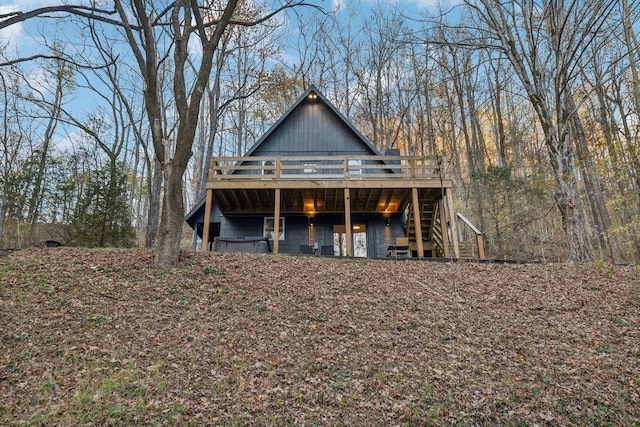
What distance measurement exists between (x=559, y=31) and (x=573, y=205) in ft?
13.7

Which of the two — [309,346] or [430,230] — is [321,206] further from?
[309,346]

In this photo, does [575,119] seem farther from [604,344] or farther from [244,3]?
[244,3]

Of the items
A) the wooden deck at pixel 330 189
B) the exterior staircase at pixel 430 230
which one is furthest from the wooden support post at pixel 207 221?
the exterior staircase at pixel 430 230

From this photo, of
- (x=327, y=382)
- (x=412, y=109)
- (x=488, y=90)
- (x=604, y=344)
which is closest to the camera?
(x=327, y=382)

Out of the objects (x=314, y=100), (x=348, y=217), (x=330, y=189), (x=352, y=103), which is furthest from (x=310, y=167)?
(x=352, y=103)

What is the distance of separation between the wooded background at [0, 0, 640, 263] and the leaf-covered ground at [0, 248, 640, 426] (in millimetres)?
2364

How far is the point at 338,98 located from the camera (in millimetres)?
22656

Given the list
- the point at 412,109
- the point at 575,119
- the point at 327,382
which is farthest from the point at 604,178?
the point at 327,382

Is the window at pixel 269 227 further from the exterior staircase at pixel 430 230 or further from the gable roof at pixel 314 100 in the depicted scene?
the exterior staircase at pixel 430 230

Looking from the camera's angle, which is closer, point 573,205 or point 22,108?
point 573,205

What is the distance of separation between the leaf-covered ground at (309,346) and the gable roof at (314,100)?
24.0ft

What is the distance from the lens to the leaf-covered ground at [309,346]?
3830 mm

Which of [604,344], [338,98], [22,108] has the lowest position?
[604,344]

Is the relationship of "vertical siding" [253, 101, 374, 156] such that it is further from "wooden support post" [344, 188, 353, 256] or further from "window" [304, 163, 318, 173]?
"wooden support post" [344, 188, 353, 256]
